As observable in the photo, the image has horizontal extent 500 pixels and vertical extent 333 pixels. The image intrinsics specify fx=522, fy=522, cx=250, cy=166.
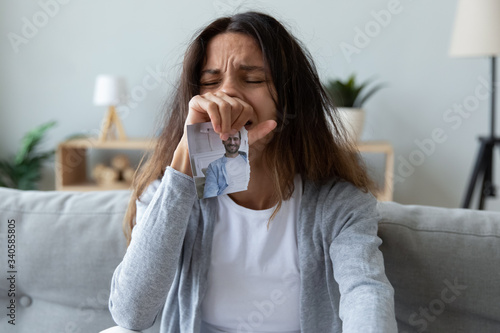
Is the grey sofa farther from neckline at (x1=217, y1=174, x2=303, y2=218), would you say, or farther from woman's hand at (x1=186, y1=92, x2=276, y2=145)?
woman's hand at (x1=186, y1=92, x2=276, y2=145)

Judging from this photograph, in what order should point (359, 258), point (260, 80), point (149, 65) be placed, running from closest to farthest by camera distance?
point (359, 258)
point (260, 80)
point (149, 65)

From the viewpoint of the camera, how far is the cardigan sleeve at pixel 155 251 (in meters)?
1.04

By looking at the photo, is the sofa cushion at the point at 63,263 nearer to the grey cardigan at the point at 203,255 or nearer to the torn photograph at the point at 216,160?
the grey cardigan at the point at 203,255

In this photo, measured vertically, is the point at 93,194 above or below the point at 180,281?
above

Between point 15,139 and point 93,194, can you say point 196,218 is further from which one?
point 15,139

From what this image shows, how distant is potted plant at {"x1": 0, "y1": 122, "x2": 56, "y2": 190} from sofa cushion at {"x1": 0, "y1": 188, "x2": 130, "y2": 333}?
2.25 m

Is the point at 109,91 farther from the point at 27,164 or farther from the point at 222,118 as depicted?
the point at 222,118

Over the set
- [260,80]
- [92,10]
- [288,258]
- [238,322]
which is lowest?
[238,322]

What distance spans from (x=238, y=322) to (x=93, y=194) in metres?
0.58

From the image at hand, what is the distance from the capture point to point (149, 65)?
356 centimetres

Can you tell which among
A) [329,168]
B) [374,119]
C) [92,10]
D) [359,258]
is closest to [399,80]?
[374,119]

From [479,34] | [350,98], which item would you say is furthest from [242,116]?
[350,98]

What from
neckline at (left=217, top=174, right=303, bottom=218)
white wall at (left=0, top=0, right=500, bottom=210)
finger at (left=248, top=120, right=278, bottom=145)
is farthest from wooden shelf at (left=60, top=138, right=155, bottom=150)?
finger at (left=248, top=120, right=278, bottom=145)

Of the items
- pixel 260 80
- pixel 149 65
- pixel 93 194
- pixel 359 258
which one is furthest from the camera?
pixel 149 65
